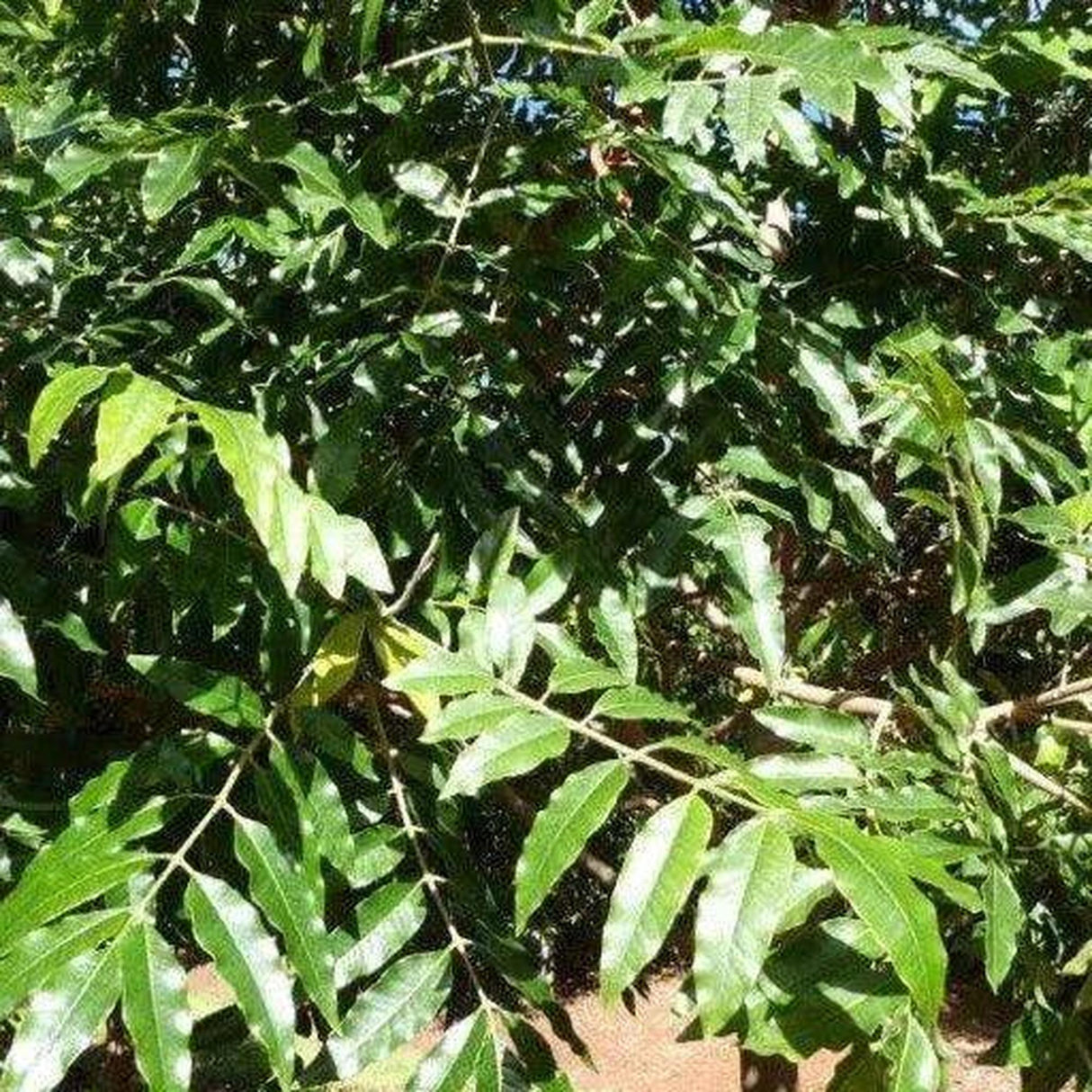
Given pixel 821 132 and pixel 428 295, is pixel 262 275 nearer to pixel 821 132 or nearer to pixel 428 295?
pixel 428 295

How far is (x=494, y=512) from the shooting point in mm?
1589

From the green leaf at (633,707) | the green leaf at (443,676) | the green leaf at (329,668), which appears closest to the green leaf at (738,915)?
the green leaf at (633,707)

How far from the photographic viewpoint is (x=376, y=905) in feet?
4.36

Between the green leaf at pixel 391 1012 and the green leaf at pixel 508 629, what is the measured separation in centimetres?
31

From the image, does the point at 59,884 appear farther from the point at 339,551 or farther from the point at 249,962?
the point at 339,551

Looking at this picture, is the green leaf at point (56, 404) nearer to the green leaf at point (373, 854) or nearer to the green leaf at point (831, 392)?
the green leaf at point (373, 854)

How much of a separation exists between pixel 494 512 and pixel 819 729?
486mm

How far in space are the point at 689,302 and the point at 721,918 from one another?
91 cm

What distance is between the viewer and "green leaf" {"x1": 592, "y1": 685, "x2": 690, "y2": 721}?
1.21 metres

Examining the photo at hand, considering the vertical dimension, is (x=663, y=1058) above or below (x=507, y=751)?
below

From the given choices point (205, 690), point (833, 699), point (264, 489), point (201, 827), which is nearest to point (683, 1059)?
point (833, 699)

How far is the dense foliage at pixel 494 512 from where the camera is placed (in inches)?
42.6

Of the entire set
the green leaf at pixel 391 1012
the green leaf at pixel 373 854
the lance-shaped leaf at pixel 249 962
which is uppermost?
the lance-shaped leaf at pixel 249 962

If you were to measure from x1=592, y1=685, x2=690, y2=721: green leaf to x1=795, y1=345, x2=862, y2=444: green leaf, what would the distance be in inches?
22.3
